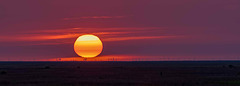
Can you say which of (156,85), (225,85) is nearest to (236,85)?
(225,85)

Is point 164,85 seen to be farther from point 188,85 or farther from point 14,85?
point 14,85

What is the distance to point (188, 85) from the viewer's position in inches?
2205

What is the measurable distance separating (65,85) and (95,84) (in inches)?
160

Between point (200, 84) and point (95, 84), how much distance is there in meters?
13.9

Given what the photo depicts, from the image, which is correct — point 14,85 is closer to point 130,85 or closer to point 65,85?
point 65,85

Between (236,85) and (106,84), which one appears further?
(106,84)

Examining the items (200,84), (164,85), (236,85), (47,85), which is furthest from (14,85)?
(236,85)

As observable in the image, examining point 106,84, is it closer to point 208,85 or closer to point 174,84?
point 174,84

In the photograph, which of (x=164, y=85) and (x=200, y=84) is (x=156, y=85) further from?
(x=200, y=84)

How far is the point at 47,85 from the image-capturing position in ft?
189

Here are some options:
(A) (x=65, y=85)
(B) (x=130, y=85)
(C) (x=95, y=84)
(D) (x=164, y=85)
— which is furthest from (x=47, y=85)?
(D) (x=164, y=85)

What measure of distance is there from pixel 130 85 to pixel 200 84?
30.6ft

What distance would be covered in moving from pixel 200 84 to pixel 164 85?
5.47 meters

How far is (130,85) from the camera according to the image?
187 feet
